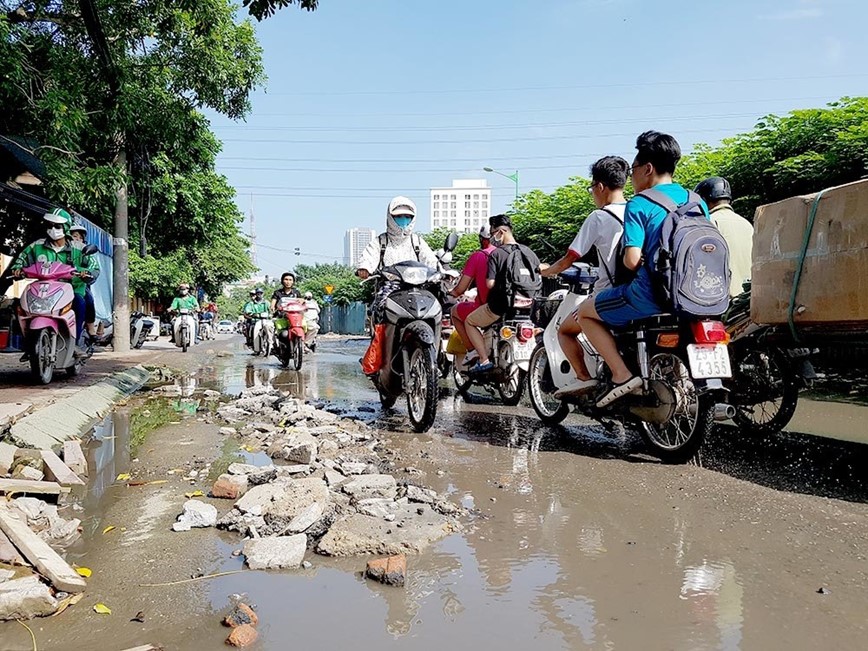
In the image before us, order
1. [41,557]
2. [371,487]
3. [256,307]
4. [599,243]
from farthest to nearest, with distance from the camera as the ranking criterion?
[256,307] < [599,243] < [371,487] < [41,557]

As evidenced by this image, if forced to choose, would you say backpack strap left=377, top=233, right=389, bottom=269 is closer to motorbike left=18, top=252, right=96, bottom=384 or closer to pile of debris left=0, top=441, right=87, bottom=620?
pile of debris left=0, top=441, right=87, bottom=620

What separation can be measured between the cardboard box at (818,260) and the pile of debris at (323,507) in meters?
2.41

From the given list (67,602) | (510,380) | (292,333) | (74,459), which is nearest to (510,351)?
(510,380)

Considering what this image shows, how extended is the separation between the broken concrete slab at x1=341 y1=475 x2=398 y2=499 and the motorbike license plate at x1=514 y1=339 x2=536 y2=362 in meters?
2.86

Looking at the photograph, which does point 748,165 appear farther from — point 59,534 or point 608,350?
point 59,534

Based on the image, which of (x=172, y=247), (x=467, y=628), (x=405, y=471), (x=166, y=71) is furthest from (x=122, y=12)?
(x=172, y=247)

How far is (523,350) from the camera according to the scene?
6617 mm

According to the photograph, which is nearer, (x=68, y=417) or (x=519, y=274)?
(x=68, y=417)

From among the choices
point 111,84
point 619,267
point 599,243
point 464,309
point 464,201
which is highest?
point 464,201

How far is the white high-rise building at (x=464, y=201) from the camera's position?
80062 millimetres

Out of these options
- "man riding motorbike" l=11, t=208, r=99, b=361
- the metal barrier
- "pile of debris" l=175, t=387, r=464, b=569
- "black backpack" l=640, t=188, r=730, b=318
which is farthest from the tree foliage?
the metal barrier

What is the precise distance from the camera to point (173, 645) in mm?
2178

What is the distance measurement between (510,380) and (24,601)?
16.9 ft

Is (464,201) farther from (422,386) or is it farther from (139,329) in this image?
(422,386)
